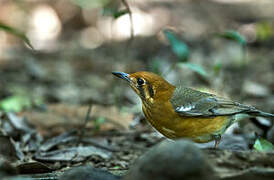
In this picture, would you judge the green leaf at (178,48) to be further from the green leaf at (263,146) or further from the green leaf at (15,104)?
the green leaf at (15,104)

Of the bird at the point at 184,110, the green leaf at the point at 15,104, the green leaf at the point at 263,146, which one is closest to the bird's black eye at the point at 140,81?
the bird at the point at 184,110

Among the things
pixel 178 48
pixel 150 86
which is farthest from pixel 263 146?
pixel 178 48

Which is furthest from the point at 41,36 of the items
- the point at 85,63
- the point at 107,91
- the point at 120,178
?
the point at 120,178

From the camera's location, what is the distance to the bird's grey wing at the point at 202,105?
14.3ft

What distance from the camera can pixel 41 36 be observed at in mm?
11516

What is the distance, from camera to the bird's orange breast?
4.26 meters

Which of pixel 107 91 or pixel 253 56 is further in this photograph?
pixel 253 56

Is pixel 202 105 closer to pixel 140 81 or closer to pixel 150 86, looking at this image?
pixel 150 86

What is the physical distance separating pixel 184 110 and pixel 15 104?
3.00 metres

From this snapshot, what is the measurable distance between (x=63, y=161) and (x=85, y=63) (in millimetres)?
4770

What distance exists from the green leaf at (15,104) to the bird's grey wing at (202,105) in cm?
268

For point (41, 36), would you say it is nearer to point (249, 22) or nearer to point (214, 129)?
point (249, 22)

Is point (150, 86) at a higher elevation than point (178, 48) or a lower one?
lower

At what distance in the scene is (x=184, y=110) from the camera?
4324mm
